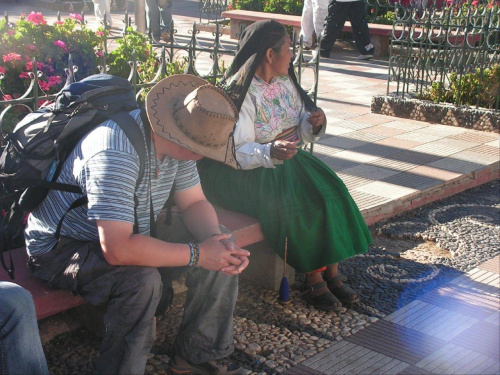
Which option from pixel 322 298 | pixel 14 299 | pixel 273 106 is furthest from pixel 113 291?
pixel 273 106

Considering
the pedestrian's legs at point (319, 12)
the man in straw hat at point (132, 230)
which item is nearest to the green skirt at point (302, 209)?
the man in straw hat at point (132, 230)

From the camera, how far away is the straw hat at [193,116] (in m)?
2.69

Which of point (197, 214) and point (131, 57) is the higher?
point (131, 57)

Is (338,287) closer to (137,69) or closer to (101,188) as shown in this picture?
(101,188)

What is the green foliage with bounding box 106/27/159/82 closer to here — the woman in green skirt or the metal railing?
the woman in green skirt

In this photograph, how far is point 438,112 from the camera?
7.60 m

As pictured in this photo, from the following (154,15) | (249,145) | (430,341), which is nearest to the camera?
(430,341)

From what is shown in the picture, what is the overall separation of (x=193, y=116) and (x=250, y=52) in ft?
4.24

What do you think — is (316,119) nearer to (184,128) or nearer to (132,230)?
(184,128)

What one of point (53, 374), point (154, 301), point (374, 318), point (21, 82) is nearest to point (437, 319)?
point (374, 318)

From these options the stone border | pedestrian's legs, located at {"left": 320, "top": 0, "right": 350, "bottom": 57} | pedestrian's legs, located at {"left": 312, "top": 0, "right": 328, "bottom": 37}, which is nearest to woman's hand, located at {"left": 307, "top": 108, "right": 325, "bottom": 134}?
the stone border

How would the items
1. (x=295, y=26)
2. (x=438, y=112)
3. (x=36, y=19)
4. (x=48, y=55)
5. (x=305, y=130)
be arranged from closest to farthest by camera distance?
(x=305, y=130) < (x=48, y=55) < (x=36, y=19) < (x=438, y=112) < (x=295, y=26)

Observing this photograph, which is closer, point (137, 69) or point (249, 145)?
point (249, 145)

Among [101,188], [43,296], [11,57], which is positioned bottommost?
[43,296]
